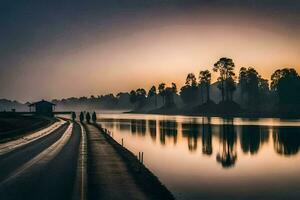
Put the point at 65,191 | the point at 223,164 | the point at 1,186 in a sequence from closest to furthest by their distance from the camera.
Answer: the point at 65,191 < the point at 1,186 < the point at 223,164

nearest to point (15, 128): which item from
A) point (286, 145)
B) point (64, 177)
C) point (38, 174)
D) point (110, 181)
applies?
point (286, 145)

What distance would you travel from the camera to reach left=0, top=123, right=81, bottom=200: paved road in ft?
69.2

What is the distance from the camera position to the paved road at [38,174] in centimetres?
2111

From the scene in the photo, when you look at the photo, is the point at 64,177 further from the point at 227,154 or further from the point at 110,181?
the point at 227,154

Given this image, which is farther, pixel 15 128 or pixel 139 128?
pixel 139 128

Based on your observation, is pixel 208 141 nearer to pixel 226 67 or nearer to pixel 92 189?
pixel 92 189

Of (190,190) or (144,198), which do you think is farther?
(190,190)

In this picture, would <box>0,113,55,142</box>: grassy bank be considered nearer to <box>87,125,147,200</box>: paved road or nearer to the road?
the road

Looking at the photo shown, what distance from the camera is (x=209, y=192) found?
27.7m

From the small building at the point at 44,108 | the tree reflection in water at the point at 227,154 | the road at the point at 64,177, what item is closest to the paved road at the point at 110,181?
the road at the point at 64,177

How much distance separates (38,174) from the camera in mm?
26984

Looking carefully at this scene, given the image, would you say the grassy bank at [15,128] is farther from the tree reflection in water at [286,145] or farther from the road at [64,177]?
the tree reflection in water at [286,145]

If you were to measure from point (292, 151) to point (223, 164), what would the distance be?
598 inches

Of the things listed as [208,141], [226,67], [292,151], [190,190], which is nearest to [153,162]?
[190,190]
